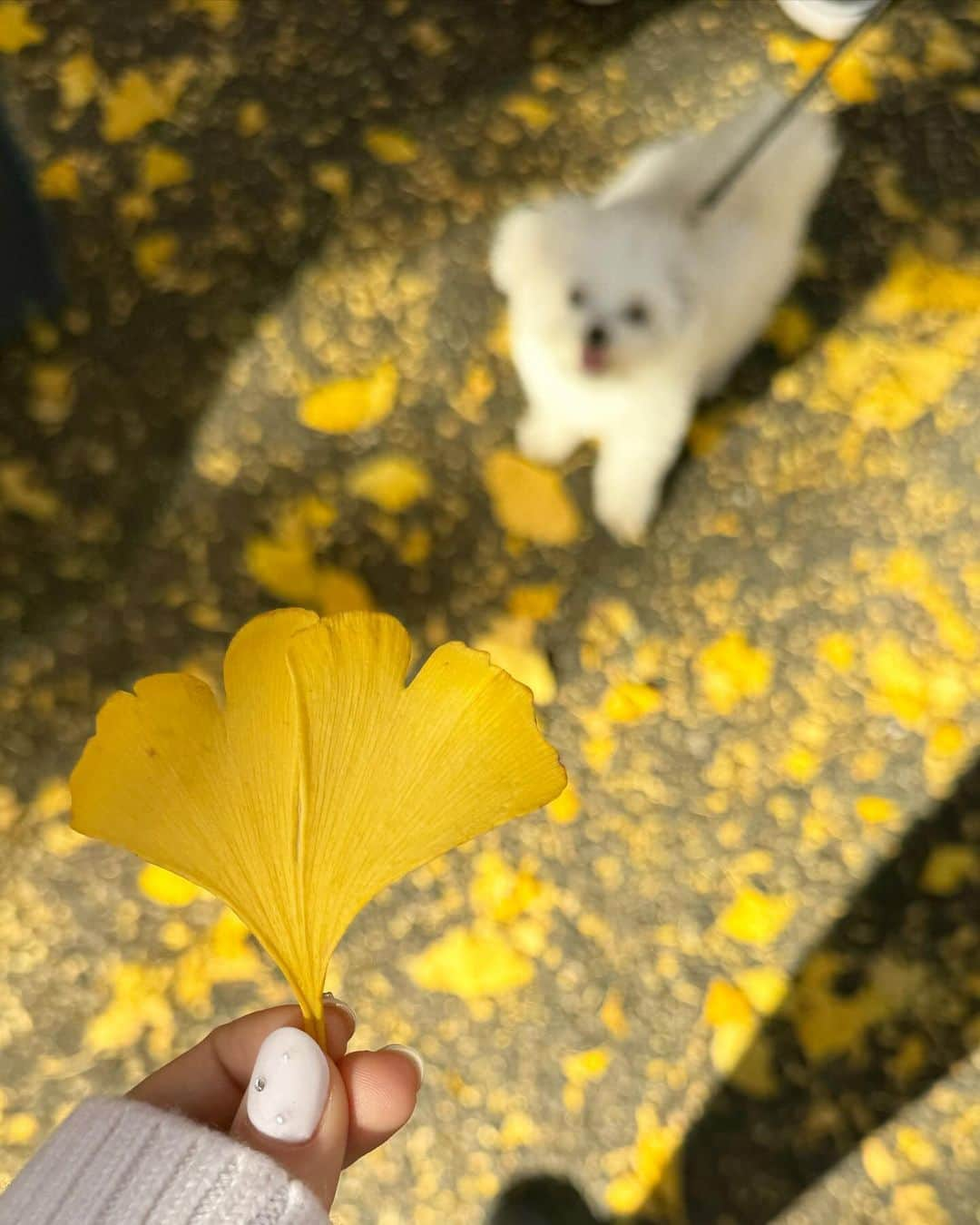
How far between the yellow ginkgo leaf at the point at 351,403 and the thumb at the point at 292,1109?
1.09 meters

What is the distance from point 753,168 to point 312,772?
110 centimetres

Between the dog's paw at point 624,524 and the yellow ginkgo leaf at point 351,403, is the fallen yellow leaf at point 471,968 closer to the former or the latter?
the dog's paw at point 624,524

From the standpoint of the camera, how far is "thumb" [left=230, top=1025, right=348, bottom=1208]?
69cm

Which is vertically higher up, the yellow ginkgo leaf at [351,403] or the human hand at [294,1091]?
the human hand at [294,1091]

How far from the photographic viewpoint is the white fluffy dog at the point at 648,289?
48.1 inches

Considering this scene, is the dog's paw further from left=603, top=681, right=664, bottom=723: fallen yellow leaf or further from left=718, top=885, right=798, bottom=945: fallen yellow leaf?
left=718, top=885, right=798, bottom=945: fallen yellow leaf

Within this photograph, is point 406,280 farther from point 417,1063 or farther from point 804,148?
point 417,1063

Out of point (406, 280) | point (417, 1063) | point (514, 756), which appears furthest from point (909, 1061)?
point (406, 280)

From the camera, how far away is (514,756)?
68 cm

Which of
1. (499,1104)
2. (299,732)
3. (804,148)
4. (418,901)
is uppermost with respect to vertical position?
(804,148)

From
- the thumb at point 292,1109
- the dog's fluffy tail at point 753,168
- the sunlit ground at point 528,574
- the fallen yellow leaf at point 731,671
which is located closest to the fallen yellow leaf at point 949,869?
the sunlit ground at point 528,574

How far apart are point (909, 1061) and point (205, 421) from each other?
4.95ft

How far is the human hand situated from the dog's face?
835 millimetres

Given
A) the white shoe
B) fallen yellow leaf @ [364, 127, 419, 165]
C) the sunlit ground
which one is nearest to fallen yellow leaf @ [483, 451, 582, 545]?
the sunlit ground
